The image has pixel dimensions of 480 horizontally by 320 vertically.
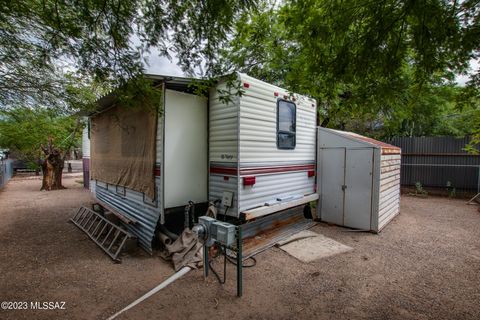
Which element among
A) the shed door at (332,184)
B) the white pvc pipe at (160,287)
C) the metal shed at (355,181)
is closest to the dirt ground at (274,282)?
the white pvc pipe at (160,287)

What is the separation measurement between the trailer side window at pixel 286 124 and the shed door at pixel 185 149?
142 cm

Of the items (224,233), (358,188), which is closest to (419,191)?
(358,188)

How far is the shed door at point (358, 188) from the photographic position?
16.8ft

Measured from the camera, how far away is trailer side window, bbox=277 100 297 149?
4746 mm

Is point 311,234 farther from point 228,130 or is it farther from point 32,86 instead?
point 32,86

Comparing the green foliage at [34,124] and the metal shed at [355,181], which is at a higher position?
the green foliage at [34,124]

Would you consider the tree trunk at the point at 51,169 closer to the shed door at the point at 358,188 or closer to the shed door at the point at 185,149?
the shed door at the point at 185,149

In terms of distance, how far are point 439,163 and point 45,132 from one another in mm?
15117

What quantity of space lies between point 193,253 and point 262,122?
2.44m

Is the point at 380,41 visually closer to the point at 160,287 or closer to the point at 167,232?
the point at 160,287

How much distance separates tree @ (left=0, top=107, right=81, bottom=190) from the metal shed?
609cm

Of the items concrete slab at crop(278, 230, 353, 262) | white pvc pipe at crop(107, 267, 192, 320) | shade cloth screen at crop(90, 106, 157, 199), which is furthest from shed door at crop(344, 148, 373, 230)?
shade cloth screen at crop(90, 106, 157, 199)

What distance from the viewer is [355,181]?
209 inches

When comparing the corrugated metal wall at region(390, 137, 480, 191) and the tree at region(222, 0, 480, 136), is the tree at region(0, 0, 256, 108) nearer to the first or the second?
the tree at region(222, 0, 480, 136)
